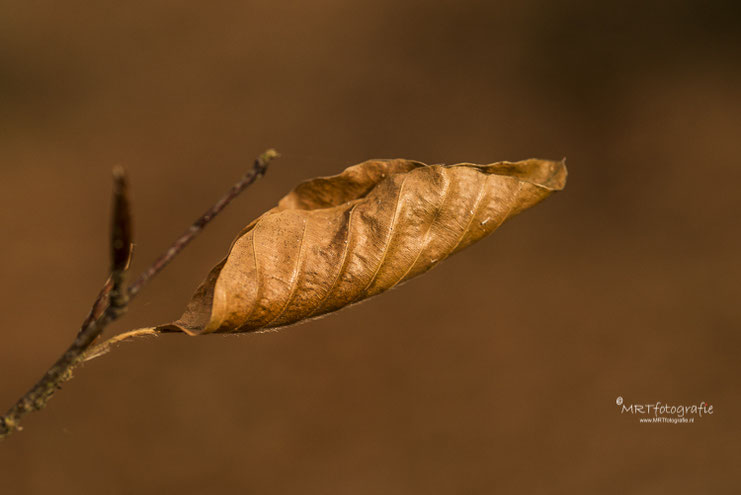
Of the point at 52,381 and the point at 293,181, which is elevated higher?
the point at 293,181

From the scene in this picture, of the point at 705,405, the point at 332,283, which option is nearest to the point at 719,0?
the point at 705,405

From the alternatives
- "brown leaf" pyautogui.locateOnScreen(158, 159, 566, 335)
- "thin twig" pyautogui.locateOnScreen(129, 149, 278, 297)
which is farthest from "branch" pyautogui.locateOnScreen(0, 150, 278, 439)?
"brown leaf" pyautogui.locateOnScreen(158, 159, 566, 335)

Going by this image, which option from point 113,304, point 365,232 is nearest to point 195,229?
point 113,304

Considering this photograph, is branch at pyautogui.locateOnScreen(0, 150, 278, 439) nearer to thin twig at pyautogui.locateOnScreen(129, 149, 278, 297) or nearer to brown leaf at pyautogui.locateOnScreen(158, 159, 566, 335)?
thin twig at pyautogui.locateOnScreen(129, 149, 278, 297)

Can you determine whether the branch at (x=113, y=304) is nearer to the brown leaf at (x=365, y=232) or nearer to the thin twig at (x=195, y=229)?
the thin twig at (x=195, y=229)

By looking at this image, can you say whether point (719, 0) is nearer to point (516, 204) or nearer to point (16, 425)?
point (516, 204)

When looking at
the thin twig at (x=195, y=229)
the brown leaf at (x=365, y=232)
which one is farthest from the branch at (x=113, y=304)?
the brown leaf at (x=365, y=232)

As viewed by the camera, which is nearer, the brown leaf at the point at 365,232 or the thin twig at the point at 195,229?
the thin twig at the point at 195,229

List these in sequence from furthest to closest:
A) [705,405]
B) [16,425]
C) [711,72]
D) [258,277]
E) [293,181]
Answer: [711,72] < [293,181] < [705,405] < [258,277] < [16,425]

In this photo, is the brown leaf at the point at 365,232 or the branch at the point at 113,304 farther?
the brown leaf at the point at 365,232
